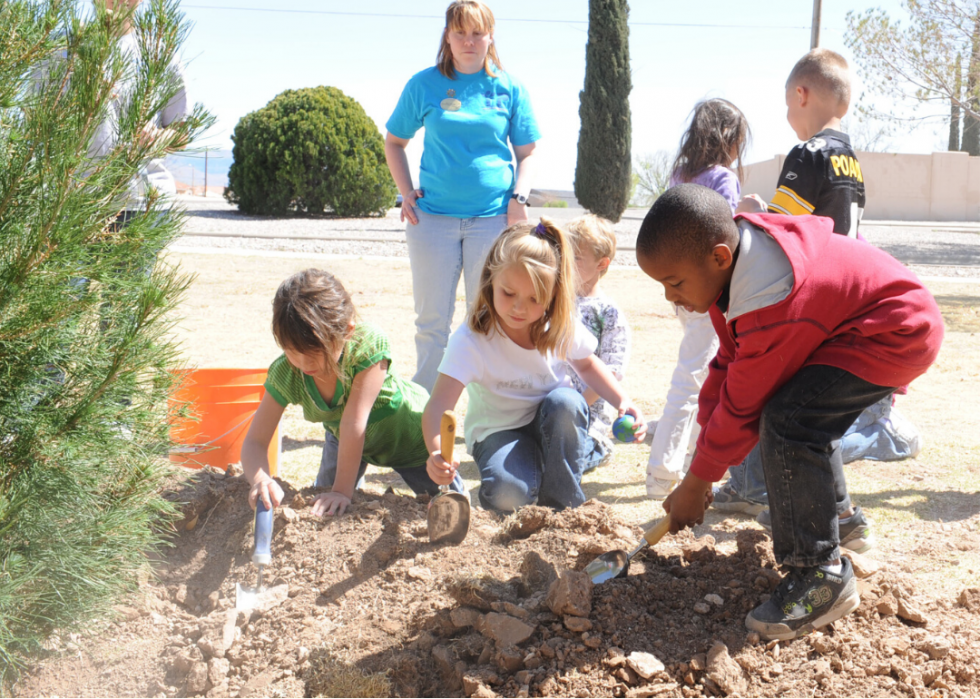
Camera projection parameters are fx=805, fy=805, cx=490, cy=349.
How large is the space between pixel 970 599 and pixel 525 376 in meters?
1.79

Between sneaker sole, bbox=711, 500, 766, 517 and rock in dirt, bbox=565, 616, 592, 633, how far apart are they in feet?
4.97

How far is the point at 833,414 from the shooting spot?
2.23 metres

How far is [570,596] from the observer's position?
223 centimetres

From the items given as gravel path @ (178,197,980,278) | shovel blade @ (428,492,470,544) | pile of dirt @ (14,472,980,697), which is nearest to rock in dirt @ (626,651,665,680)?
pile of dirt @ (14,472,980,697)

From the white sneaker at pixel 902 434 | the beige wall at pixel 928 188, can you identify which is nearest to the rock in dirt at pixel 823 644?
the white sneaker at pixel 902 434

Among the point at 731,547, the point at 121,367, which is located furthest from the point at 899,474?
the point at 121,367

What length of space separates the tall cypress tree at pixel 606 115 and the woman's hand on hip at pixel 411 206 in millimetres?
18375

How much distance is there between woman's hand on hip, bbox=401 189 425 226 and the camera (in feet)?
14.7

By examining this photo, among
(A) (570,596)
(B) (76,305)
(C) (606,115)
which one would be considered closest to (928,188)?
(C) (606,115)

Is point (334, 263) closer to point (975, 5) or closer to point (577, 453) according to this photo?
point (577, 453)

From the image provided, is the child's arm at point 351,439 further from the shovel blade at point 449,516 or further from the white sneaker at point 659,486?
the white sneaker at point 659,486

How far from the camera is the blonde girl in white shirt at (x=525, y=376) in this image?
10.3 feet

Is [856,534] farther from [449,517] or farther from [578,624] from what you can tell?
[449,517]

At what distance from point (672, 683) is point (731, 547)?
3.69 feet
